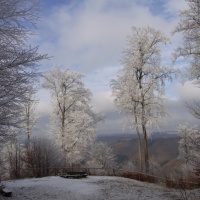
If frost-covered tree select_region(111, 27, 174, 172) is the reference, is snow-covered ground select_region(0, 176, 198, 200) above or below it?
below

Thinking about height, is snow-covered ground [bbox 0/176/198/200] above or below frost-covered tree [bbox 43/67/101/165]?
below

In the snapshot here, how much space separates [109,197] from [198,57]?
7827 millimetres

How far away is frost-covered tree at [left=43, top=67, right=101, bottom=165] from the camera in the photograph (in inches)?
1233

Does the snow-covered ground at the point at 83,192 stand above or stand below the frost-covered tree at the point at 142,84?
below

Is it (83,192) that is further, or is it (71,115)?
(71,115)

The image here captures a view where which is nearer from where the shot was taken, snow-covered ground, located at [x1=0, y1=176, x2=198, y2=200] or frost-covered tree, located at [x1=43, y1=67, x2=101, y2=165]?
snow-covered ground, located at [x1=0, y1=176, x2=198, y2=200]

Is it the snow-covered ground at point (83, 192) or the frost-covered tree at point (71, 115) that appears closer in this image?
the snow-covered ground at point (83, 192)

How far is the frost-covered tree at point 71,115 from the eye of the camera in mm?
31312

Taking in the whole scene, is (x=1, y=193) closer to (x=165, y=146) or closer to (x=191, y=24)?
(x=191, y=24)

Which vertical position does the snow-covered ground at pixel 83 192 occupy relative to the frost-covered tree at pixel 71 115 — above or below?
below

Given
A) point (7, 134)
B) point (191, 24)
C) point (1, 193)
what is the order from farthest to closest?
1. point (191, 24)
2. point (1, 193)
3. point (7, 134)

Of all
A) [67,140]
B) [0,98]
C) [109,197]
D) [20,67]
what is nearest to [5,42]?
[20,67]

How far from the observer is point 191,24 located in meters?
15.7

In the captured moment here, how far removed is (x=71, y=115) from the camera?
3172 cm
